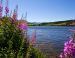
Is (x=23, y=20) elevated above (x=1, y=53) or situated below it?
above

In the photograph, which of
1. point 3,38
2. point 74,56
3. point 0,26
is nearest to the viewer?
point 74,56

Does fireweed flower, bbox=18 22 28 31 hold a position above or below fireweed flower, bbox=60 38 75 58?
above

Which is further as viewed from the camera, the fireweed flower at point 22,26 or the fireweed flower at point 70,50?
the fireweed flower at point 22,26

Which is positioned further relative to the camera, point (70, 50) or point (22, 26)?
point (22, 26)

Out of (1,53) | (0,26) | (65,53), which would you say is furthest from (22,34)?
(65,53)

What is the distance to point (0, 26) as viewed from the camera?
9.08m

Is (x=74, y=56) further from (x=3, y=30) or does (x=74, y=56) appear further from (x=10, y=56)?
(x=3, y=30)

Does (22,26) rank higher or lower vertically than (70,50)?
higher

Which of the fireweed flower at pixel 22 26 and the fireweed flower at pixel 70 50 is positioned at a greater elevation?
the fireweed flower at pixel 22 26

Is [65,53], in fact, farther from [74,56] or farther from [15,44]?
[15,44]

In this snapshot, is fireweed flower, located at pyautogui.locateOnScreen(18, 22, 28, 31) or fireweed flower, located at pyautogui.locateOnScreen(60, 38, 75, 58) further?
fireweed flower, located at pyautogui.locateOnScreen(18, 22, 28, 31)

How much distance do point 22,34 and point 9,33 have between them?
26.8 inches

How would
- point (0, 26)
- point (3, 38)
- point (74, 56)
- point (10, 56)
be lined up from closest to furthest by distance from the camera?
point (74, 56), point (10, 56), point (3, 38), point (0, 26)

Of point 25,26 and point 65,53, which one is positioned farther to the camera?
point 25,26
